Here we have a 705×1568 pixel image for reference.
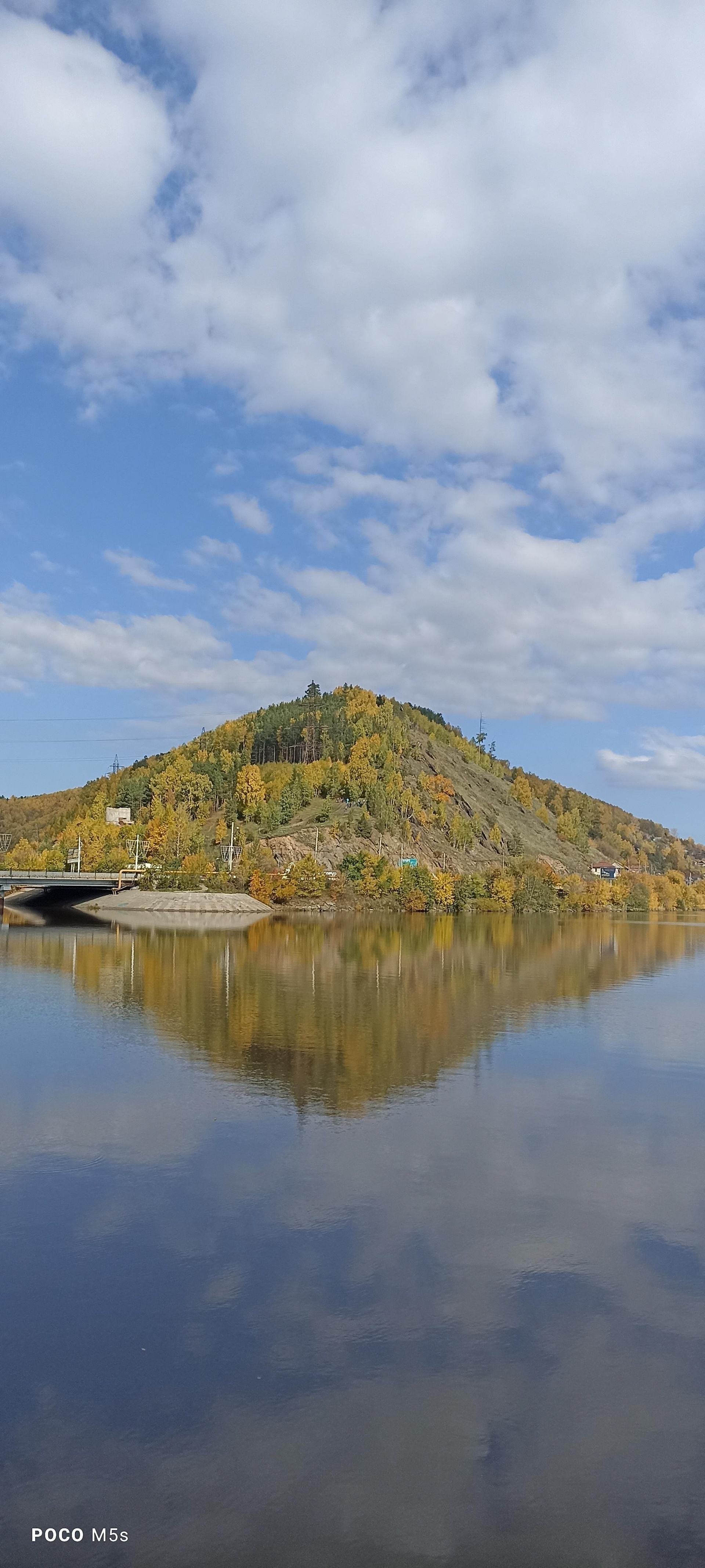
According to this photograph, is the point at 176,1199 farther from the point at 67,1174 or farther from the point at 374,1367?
the point at 374,1367

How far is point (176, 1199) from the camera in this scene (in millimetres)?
19453

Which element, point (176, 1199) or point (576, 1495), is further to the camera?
point (176, 1199)

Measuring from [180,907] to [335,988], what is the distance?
286 ft

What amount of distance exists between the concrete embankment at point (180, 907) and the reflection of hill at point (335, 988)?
20.9m

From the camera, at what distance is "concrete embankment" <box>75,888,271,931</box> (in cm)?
12530

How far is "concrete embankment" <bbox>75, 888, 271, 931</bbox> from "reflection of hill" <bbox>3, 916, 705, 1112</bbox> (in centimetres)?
2091

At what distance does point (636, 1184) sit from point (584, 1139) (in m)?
3.48

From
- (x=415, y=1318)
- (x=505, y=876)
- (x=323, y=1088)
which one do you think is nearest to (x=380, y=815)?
(x=505, y=876)

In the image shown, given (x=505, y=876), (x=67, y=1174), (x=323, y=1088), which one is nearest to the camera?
(x=67, y=1174)

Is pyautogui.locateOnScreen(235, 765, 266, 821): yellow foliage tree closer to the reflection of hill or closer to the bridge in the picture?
the bridge

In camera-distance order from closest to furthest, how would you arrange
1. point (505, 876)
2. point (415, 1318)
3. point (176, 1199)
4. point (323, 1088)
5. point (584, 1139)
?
1. point (415, 1318)
2. point (176, 1199)
3. point (584, 1139)
4. point (323, 1088)
5. point (505, 876)

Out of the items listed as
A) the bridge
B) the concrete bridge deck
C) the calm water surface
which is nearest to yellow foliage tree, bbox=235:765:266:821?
the bridge

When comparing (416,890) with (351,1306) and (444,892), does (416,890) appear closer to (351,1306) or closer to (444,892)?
(444,892)

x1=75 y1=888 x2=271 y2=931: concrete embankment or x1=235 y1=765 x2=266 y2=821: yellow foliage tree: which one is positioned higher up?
x1=235 y1=765 x2=266 y2=821: yellow foliage tree
